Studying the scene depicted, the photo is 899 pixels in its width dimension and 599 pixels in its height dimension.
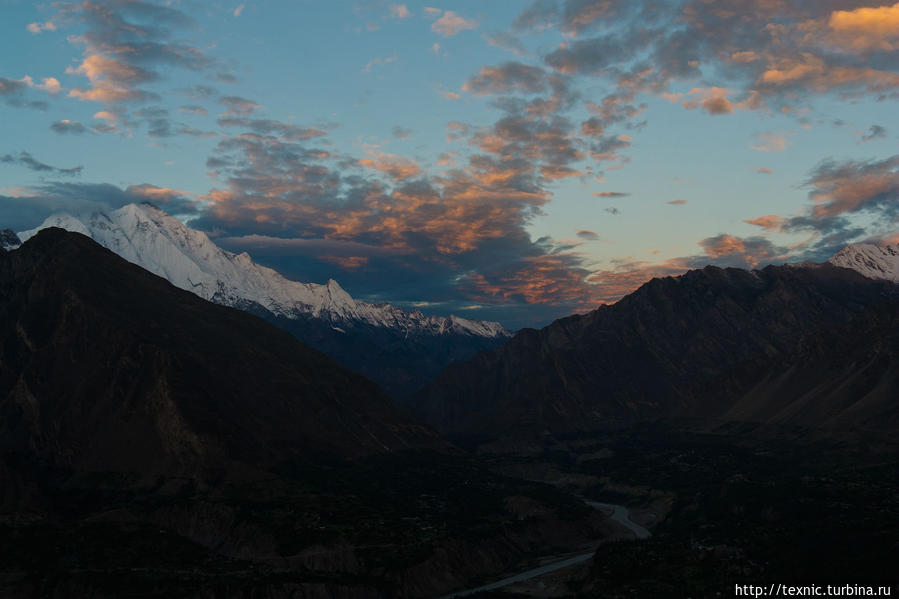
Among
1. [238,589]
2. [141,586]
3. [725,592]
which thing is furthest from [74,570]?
[725,592]

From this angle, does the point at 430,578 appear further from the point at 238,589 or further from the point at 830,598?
the point at 830,598

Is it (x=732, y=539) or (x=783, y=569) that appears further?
(x=732, y=539)

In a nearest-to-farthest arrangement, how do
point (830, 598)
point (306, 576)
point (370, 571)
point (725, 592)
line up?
point (830, 598)
point (725, 592)
point (306, 576)
point (370, 571)

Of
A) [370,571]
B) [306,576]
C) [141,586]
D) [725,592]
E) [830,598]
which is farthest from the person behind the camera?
[370,571]

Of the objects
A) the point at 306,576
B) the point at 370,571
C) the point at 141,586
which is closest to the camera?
the point at 141,586

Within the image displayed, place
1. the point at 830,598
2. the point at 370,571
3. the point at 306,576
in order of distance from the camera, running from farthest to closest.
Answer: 1. the point at 370,571
2. the point at 306,576
3. the point at 830,598

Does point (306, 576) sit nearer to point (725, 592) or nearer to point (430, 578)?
point (430, 578)

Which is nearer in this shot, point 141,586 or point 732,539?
point 141,586

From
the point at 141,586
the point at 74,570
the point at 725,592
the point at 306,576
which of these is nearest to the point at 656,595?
the point at 725,592
